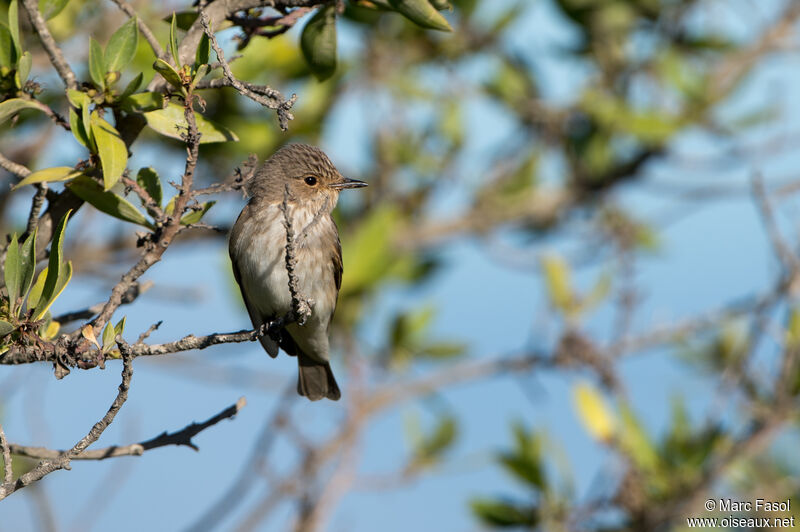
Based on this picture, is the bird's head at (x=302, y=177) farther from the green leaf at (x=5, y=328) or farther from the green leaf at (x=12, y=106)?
the green leaf at (x=5, y=328)

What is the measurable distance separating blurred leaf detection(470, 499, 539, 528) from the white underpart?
1.76m

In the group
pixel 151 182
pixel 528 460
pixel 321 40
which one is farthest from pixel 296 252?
pixel 528 460

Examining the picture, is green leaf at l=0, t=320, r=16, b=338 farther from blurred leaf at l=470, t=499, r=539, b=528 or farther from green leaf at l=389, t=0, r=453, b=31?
blurred leaf at l=470, t=499, r=539, b=528

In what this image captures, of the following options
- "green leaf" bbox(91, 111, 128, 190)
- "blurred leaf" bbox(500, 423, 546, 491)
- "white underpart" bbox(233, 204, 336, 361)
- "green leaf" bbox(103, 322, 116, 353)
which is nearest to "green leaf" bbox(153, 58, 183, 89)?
"green leaf" bbox(91, 111, 128, 190)

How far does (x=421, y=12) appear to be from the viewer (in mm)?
2295

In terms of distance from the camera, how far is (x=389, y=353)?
18.1ft

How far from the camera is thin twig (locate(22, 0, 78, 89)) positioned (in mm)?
2254

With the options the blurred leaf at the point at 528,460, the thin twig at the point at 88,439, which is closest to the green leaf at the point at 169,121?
the thin twig at the point at 88,439

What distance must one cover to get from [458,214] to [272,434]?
84.9 inches

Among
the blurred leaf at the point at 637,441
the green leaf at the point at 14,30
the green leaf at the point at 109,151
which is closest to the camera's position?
the green leaf at the point at 109,151

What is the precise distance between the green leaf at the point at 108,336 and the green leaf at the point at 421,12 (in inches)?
41.3

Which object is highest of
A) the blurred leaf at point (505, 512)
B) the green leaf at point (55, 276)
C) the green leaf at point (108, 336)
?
the green leaf at point (55, 276)

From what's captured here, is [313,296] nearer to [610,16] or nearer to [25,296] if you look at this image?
[25,296]

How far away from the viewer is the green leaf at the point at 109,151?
6.79 feet
